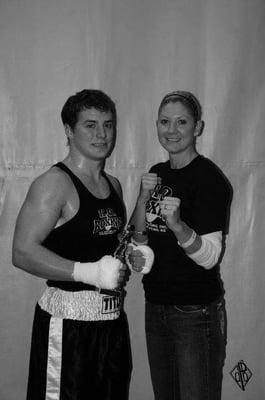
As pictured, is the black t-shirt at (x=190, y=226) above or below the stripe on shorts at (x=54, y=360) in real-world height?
above

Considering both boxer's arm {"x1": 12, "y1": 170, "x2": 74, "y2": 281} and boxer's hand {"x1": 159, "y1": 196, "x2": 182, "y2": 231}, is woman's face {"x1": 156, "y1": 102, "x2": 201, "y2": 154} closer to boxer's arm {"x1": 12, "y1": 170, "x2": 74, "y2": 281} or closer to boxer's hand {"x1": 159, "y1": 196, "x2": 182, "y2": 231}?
boxer's hand {"x1": 159, "y1": 196, "x2": 182, "y2": 231}

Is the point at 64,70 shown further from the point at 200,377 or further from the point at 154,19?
the point at 200,377

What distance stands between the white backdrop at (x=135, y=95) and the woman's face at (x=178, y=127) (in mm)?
391

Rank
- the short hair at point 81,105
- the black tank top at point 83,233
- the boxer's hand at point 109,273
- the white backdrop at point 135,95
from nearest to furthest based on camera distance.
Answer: the boxer's hand at point 109,273, the black tank top at point 83,233, the short hair at point 81,105, the white backdrop at point 135,95

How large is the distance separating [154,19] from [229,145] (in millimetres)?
676

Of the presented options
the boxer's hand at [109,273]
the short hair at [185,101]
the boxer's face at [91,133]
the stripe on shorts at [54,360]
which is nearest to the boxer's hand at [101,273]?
the boxer's hand at [109,273]

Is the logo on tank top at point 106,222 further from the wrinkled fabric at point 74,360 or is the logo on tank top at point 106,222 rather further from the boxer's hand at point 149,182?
the wrinkled fabric at point 74,360

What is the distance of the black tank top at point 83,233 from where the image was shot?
1540mm

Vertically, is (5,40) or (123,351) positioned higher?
(5,40)

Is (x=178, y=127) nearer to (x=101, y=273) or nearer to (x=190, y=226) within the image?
(x=190, y=226)

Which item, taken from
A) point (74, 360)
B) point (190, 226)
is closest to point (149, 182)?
point (190, 226)

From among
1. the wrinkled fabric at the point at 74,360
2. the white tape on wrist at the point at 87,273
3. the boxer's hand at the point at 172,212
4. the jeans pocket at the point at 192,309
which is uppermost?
the boxer's hand at the point at 172,212

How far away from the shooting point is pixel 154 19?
79.7 inches

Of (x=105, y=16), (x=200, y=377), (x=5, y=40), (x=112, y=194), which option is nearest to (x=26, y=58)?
(x=5, y=40)
